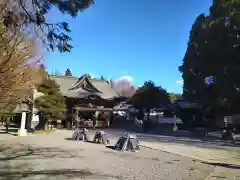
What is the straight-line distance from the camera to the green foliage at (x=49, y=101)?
950 inches

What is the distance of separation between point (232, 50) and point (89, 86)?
18.1 m

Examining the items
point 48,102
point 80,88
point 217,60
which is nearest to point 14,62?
point 48,102

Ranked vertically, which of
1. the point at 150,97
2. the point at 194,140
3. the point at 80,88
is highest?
the point at 80,88

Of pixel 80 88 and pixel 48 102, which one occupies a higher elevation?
pixel 80 88

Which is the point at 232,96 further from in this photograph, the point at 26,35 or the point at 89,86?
the point at 26,35

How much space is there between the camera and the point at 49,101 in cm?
2450

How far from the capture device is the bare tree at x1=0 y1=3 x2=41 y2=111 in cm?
581

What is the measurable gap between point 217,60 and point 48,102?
15.1m

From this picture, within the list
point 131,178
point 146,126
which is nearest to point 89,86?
point 146,126

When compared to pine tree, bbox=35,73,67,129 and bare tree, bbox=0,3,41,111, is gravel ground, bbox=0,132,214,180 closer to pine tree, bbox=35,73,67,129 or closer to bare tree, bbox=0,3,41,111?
bare tree, bbox=0,3,41,111

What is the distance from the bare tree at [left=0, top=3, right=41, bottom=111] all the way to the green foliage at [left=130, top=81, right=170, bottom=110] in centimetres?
2865

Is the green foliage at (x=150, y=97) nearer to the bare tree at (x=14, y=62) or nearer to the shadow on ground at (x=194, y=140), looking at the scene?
the shadow on ground at (x=194, y=140)

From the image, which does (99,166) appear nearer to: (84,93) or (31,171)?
(31,171)

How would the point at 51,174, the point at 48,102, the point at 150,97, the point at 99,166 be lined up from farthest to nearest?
the point at 150,97 < the point at 48,102 < the point at 99,166 < the point at 51,174
